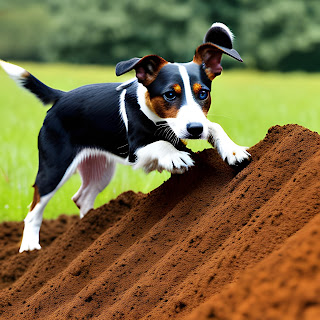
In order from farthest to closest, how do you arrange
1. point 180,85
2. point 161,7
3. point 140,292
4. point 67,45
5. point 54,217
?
1. point 67,45
2. point 161,7
3. point 54,217
4. point 180,85
5. point 140,292

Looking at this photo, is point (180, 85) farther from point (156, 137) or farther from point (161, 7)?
point (161, 7)

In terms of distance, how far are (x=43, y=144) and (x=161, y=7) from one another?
17.5m

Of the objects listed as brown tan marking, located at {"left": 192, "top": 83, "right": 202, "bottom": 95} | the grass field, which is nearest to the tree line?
the grass field

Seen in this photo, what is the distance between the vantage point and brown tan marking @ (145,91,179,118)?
3.02m

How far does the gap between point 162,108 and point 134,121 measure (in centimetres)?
35

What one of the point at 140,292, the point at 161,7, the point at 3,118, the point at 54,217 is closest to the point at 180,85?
the point at 140,292

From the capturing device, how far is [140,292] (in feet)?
7.84

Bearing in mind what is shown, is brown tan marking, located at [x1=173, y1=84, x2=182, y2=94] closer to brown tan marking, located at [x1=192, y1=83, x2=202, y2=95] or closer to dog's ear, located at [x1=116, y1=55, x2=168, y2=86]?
brown tan marking, located at [x1=192, y1=83, x2=202, y2=95]

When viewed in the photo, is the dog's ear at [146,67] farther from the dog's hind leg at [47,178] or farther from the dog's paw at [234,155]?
the dog's hind leg at [47,178]

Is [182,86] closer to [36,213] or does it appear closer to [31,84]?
[31,84]

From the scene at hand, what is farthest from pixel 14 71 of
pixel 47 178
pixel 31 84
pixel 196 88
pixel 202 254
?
pixel 202 254

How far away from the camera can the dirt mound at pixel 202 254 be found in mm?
1488

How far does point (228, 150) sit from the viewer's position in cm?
306

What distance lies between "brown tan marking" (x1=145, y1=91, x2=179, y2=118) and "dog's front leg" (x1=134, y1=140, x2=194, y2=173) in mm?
186
